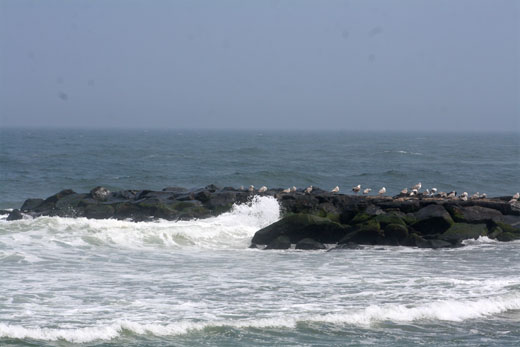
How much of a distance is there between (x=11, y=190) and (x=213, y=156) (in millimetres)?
30732

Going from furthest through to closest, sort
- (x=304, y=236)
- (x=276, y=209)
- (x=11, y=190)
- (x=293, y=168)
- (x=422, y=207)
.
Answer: (x=293, y=168) → (x=11, y=190) → (x=276, y=209) → (x=422, y=207) → (x=304, y=236)

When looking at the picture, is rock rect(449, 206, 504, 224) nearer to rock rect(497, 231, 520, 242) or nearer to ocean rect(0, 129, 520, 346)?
rock rect(497, 231, 520, 242)

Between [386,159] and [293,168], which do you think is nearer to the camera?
[293,168]

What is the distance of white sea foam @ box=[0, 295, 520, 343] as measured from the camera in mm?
11305

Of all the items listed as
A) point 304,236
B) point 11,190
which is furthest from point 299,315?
point 11,190

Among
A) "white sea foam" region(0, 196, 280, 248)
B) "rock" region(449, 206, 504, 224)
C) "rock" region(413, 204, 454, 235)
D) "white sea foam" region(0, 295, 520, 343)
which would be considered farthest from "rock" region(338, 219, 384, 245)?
"white sea foam" region(0, 295, 520, 343)

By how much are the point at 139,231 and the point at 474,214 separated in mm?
10189

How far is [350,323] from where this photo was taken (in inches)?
483

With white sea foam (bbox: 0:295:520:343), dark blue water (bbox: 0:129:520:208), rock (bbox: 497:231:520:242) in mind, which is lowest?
dark blue water (bbox: 0:129:520:208)

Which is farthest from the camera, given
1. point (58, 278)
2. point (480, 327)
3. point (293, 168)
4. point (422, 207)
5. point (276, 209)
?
point (293, 168)

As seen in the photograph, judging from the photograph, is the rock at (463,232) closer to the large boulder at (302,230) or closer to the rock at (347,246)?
the rock at (347,246)

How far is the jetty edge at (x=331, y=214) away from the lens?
19891mm

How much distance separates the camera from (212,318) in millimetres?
12414

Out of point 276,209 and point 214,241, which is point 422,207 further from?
point 214,241
